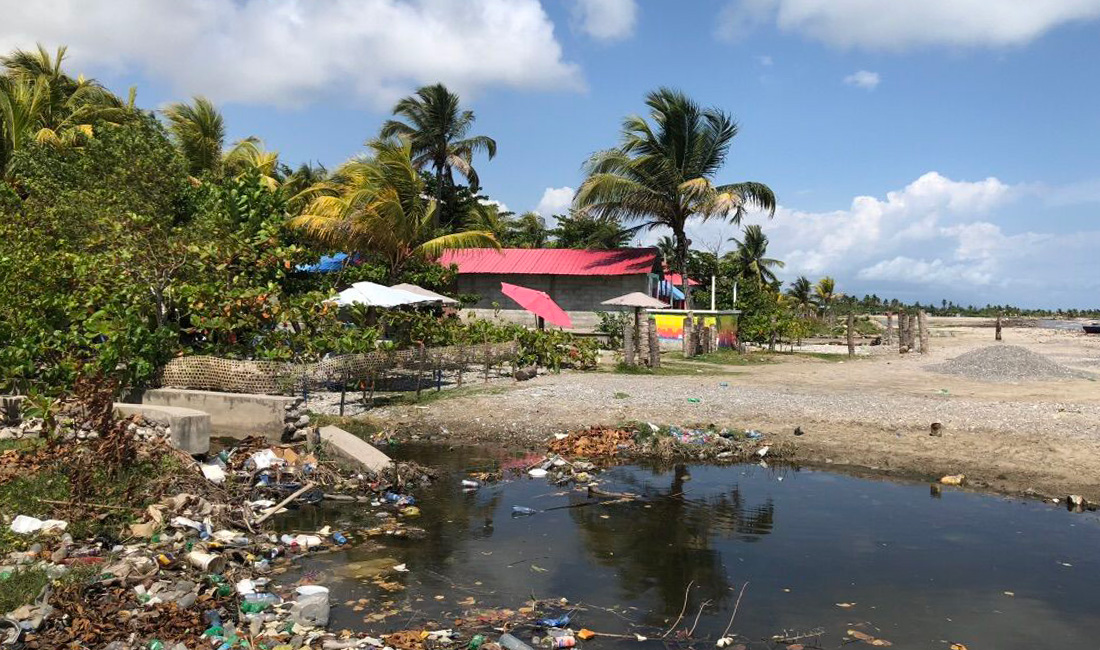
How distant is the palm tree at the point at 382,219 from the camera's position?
805 inches

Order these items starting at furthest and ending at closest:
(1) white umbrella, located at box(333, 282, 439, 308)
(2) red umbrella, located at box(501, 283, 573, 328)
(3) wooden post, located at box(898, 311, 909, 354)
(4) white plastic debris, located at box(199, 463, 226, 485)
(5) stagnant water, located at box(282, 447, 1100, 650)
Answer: (3) wooden post, located at box(898, 311, 909, 354) → (2) red umbrella, located at box(501, 283, 573, 328) → (1) white umbrella, located at box(333, 282, 439, 308) → (4) white plastic debris, located at box(199, 463, 226, 485) → (5) stagnant water, located at box(282, 447, 1100, 650)

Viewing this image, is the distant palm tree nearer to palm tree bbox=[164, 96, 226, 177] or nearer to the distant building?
palm tree bbox=[164, 96, 226, 177]

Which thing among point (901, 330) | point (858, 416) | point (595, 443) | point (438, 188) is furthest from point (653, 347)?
point (438, 188)

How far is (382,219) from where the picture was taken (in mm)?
20438

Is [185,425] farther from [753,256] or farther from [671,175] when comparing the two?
[753,256]

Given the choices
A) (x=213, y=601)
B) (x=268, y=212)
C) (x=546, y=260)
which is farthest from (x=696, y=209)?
(x=213, y=601)

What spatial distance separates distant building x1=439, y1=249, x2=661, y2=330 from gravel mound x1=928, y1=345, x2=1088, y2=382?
426 inches

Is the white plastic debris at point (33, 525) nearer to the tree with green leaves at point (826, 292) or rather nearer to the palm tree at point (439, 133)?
the palm tree at point (439, 133)

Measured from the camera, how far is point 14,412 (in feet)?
33.7

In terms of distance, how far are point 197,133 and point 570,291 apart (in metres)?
14.3

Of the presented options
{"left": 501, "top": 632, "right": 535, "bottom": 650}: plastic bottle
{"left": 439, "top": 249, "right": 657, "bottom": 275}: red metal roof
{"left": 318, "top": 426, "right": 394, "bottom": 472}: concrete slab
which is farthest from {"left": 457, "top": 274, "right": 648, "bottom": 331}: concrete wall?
{"left": 501, "top": 632, "right": 535, "bottom": 650}: plastic bottle

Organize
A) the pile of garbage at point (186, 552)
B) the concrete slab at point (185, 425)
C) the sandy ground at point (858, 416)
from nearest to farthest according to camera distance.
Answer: the pile of garbage at point (186, 552), the concrete slab at point (185, 425), the sandy ground at point (858, 416)

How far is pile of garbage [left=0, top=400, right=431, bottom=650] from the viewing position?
4934mm

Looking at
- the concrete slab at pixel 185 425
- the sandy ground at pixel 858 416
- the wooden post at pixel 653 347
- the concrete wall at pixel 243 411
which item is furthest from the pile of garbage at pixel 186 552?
the wooden post at pixel 653 347
